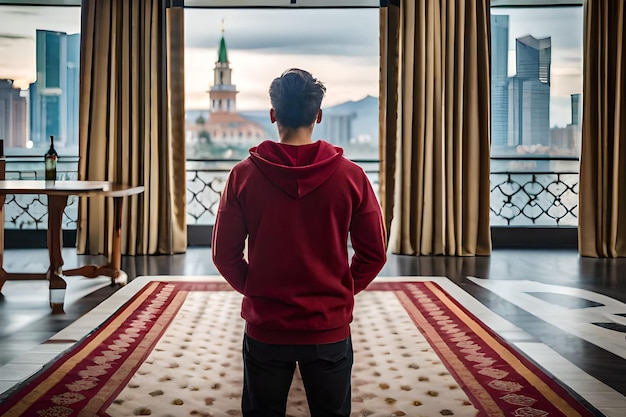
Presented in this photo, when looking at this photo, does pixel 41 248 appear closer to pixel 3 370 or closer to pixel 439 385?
pixel 3 370

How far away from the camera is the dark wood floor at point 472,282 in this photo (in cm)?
275

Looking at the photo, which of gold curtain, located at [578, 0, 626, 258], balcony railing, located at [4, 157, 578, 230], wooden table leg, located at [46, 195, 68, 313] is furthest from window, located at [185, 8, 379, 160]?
wooden table leg, located at [46, 195, 68, 313]

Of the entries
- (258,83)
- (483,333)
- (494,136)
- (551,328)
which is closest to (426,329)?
(483,333)

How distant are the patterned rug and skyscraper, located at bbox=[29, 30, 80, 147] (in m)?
3.36

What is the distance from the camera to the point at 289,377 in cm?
153

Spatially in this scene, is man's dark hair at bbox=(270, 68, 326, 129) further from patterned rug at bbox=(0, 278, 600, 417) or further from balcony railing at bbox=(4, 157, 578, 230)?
balcony railing at bbox=(4, 157, 578, 230)

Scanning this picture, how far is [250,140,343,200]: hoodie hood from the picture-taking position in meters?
1.45

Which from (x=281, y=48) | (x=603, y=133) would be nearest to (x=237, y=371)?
(x=603, y=133)

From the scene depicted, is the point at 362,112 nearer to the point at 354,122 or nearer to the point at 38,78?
the point at 354,122

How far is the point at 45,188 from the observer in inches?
135

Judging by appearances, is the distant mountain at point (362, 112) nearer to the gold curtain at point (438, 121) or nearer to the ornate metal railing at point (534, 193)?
the ornate metal railing at point (534, 193)

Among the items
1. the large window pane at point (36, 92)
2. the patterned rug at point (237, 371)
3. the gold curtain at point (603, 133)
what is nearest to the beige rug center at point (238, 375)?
the patterned rug at point (237, 371)

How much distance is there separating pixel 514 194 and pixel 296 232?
5337mm

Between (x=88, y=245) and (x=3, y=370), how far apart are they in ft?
10.2
